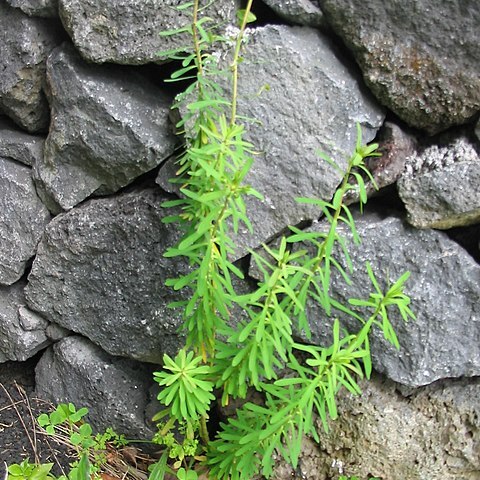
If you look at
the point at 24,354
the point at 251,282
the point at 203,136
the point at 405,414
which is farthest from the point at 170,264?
the point at 405,414

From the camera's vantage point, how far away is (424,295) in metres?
1.75

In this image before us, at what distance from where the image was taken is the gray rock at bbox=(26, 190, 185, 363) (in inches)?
74.9

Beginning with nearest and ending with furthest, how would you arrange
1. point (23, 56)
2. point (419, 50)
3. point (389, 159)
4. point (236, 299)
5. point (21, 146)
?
point (236, 299)
point (419, 50)
point (389, 159)
point (23, 56)
point (21, 146)

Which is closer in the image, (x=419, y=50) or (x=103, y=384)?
(x=419, y=50)

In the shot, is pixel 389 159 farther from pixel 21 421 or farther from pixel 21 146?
pixel 21 421

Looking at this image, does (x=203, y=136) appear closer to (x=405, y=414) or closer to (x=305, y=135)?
(x=305, y=135)

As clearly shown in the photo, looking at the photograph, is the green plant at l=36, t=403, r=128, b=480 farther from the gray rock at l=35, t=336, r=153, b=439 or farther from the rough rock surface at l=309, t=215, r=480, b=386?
the rough rock surface at l=309, t=215, r=480, b=386

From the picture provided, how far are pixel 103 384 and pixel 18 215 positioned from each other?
64 cm

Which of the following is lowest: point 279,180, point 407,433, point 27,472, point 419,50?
point 407,433

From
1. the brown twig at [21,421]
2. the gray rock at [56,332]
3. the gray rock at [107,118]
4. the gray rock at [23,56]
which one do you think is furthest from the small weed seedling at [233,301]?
the gray rock at [23,56]

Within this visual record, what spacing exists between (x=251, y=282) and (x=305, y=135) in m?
0.47

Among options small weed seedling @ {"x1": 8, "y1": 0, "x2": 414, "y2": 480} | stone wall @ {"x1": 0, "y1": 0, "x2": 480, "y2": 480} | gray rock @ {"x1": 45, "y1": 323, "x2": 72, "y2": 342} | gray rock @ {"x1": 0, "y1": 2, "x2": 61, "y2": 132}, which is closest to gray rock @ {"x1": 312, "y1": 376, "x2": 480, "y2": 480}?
stone wall @ {"x1": 0, "y1": 0, "x2": 480, "y2": 480}

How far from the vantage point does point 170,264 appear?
1.91 meters

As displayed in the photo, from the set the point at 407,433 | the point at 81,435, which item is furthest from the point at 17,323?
the point at 407,433
